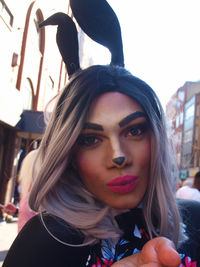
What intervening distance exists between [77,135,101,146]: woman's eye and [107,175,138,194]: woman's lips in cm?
18

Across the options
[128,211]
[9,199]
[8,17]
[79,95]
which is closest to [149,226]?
[128,211]

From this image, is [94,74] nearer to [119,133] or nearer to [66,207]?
[119,133]

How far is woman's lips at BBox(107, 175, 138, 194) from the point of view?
1203mm

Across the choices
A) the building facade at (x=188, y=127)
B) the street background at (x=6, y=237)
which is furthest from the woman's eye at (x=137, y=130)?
the building facade at (x=188, y=127)

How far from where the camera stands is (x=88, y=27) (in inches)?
57.5

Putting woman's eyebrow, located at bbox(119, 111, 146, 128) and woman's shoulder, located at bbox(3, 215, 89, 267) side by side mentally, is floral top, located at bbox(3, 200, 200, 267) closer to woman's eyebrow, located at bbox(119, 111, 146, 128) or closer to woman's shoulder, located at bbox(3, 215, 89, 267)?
woman's shoulder, located at bbox(3, 215, 89, 267)

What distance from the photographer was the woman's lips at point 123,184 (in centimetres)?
120

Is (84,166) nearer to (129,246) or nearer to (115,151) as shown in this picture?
(115,151)

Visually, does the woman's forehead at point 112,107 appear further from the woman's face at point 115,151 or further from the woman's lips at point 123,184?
the woman's lips at point 123,184

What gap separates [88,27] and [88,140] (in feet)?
1.85

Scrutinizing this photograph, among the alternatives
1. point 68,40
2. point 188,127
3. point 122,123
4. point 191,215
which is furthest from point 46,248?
point 188,127

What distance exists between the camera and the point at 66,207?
128 cm

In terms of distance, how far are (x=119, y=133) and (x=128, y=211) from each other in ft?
1.10

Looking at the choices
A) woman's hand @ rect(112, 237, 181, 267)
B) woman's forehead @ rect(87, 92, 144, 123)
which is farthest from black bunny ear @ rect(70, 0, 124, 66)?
woman's hand @ rect(112, 237, 181, 267)
